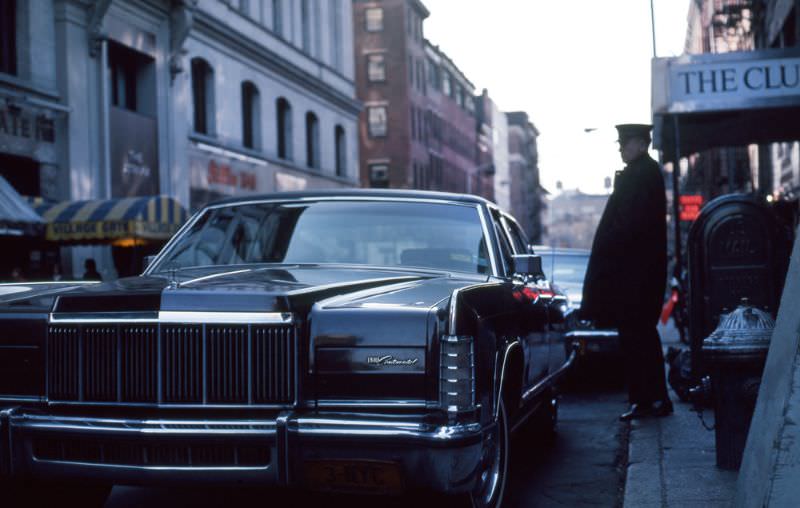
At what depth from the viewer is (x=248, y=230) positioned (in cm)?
612

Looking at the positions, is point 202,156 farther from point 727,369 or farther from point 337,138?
point 727,369

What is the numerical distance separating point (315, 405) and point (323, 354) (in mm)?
195

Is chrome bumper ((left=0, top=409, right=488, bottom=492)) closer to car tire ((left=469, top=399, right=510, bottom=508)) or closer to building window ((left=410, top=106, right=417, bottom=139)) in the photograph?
car tire ((left=469, top=399, right=510, bottom=508))

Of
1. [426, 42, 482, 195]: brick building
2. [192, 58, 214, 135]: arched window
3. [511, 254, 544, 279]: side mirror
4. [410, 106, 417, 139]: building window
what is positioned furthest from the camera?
[426, 42, 482, 195]: brick building

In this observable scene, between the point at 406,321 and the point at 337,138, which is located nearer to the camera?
the point at 406,321

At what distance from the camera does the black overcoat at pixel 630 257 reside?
785cm

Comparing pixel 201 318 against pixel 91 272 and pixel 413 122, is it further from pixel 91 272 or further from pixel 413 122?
pixel 413 122

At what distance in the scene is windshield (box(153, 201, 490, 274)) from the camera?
591 cm

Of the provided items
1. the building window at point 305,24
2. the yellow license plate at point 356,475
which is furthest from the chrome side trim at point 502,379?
the building window at point 305,24

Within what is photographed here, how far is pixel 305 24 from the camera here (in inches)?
1423

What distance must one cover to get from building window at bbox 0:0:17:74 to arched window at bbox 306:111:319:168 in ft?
57.3

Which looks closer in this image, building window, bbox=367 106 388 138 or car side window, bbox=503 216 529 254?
car side window, bbox=503 216 529 254

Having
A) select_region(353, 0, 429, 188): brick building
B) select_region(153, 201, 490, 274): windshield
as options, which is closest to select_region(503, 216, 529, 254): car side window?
select_region(153, 201, 490, 274): windshield

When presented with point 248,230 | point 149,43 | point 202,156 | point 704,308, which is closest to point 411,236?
point 248,230
